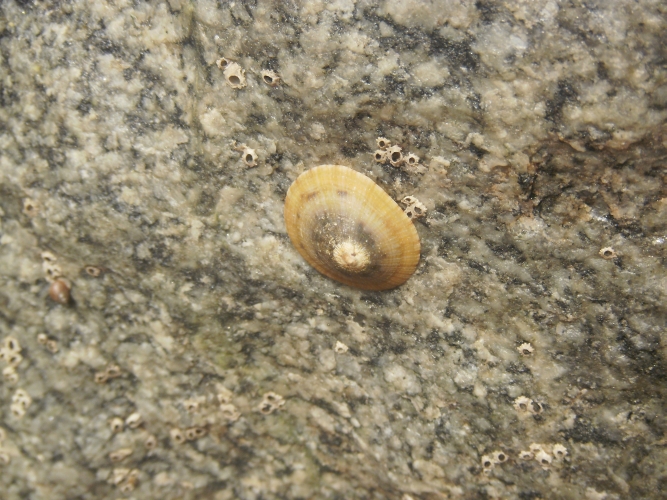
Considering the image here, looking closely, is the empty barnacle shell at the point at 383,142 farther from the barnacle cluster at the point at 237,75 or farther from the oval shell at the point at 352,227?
the barnacle cluster at the point at 237,75

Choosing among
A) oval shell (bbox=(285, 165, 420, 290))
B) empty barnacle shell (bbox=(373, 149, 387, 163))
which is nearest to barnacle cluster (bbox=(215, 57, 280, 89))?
oval shell (bbox=(285, 165, 420, 290))

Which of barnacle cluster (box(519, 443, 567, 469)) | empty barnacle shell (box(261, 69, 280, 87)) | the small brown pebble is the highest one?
empty barnacle shell (box(261, 69, 280, 87))

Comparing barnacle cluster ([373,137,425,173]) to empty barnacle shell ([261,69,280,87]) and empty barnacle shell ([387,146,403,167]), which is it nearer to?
empty barnacle shell ([387,146,403,167])

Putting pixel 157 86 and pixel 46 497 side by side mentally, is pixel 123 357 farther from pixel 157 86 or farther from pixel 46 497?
pixel 157 86

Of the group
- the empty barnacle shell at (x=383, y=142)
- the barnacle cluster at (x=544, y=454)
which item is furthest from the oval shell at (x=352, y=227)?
the barnacle cluster at (x=544, y=454)

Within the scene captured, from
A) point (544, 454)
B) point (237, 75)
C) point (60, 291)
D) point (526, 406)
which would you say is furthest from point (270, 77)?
point (544, 454)

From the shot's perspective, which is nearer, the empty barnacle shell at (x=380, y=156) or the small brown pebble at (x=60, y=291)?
the empty barnacle shell at (x=380, y=156)

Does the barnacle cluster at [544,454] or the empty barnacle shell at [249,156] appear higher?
the empty barnacle shell at [249,156]
